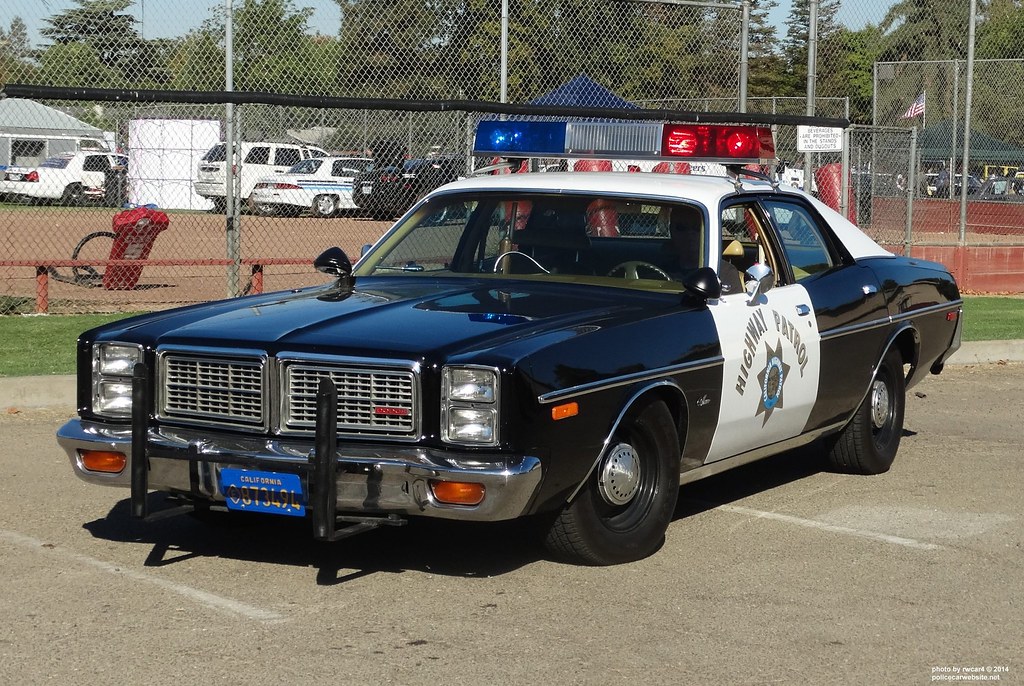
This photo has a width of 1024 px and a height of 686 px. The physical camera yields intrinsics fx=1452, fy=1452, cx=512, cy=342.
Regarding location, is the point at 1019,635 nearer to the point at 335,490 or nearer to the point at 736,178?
the point at 335,490

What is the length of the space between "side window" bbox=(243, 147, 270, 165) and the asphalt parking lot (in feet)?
22.2

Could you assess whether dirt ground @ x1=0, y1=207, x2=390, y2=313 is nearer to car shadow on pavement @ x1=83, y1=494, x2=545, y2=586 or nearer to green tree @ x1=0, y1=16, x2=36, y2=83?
green tree @ x1=0, y1=16, x2=36, y2=83

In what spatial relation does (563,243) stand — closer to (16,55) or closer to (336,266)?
(336,266)

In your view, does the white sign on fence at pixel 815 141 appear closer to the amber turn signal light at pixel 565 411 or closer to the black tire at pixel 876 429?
the black tire at pixel 876 429

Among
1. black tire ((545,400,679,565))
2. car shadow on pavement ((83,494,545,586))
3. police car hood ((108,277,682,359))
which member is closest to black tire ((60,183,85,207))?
car shadow on pavement ((83,494,545,586))

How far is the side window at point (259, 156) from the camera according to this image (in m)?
13.8

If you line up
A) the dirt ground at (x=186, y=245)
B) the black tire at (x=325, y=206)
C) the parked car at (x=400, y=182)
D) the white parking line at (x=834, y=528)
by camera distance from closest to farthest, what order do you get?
the white parking line at (x=834, y=528) → the dirt ground at (x=186, y=245) → the parked car at (x=400, y=182) → the black tire at (x=325, y=206)

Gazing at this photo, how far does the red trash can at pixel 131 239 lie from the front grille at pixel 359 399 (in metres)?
8.39

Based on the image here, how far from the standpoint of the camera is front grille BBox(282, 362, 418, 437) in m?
5.16

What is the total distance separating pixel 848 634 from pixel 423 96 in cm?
990

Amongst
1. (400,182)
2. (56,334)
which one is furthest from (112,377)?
(400,182)

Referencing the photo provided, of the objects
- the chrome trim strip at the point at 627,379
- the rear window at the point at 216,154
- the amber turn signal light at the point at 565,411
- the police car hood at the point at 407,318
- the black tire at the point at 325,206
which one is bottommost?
the amber turn signal light at the point at 565,411

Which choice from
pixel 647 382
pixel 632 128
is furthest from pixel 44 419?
pixel 647 382

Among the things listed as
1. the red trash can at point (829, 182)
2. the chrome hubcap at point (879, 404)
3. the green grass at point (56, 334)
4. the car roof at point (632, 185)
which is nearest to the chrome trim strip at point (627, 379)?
the car roof at point (632, 185)
